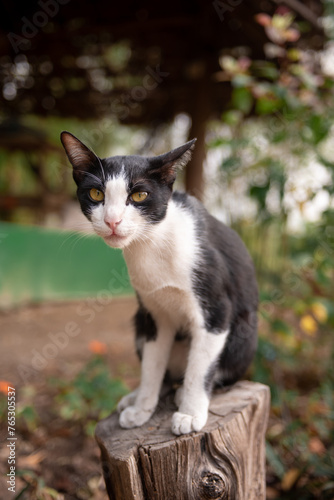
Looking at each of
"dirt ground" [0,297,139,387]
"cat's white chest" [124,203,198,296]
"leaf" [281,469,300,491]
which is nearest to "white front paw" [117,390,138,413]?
"cat's white chest" [124,203,198,296]

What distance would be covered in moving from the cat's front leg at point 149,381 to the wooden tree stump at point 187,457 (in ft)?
0.12

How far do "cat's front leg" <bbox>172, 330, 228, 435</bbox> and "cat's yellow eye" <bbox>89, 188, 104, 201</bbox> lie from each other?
1.98ft

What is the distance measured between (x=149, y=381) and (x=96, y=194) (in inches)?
29.7

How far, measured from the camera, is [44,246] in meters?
5.36

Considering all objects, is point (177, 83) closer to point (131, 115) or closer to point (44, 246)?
point (131, 115)

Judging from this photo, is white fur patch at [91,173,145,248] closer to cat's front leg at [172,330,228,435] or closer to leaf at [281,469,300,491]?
cat's front leg at [172,330,228,435]

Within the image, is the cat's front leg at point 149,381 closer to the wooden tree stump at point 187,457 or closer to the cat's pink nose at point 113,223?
the wooden tree stump at point 187,457

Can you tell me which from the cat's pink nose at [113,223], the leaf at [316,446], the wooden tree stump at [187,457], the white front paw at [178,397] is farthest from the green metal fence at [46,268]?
the cat's pink nose at [113,223]

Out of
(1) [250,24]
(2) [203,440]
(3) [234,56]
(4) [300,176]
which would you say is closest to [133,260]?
(2) [203,440]

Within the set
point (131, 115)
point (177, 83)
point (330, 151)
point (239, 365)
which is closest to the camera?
point (239, 365)

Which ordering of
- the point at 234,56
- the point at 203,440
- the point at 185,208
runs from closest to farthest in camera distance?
the point at 203,440, the point at 185,208, the point at 234,56

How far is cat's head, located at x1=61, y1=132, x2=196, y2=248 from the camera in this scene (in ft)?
4.04

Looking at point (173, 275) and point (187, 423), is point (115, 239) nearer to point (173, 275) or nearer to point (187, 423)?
point (173, 275)

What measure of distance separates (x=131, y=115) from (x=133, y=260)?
469cm
